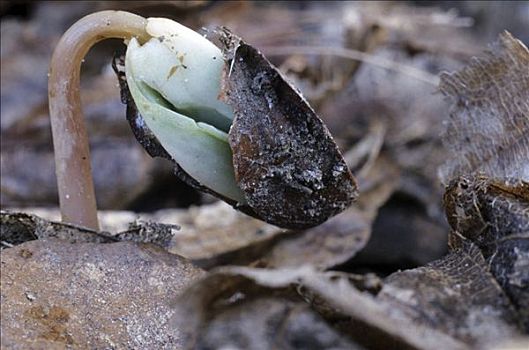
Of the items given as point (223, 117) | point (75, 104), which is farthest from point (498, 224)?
point (75, 104)

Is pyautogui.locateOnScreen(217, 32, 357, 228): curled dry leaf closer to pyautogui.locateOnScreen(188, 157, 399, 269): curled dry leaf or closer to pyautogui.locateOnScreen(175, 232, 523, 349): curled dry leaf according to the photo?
pyautogui.locateOnScreen(175, 232, 523, 349): curled dry leaf

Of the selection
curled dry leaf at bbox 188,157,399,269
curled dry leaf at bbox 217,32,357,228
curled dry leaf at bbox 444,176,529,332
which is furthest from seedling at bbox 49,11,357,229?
curled dry leaf at bbox 188,157,399,269

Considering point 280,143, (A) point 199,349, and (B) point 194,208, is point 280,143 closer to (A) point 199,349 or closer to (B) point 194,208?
(A) point 199,349

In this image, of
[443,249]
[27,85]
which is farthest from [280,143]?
[27,85]

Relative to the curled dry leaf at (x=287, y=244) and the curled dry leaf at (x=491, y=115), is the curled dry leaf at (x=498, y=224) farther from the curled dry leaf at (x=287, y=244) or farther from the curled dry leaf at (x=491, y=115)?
the curled dry leaf at (x=287, y=244)

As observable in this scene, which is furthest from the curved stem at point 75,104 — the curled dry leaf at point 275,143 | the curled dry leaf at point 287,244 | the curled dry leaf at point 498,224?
the curled dry leaf at point 498,224
